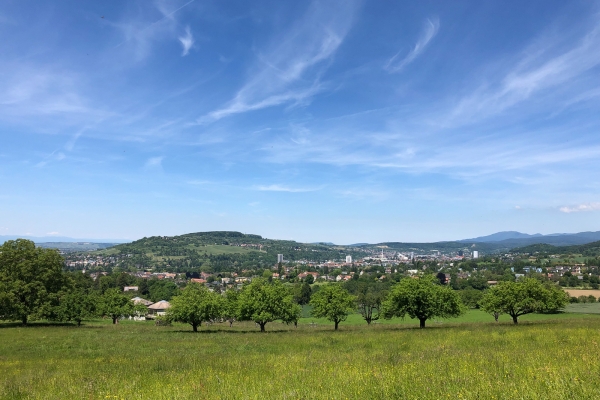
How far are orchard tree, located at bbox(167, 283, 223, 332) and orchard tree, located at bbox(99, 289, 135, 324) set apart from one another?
23.6 meters

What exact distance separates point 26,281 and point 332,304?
40.7 meters

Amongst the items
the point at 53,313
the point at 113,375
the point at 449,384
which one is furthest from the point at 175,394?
the point at 53,313

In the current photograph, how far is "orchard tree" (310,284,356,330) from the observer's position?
1718 inches

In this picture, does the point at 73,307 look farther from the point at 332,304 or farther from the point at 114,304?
the point at 332,304

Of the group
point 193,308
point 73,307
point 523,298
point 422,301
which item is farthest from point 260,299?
point 523,298

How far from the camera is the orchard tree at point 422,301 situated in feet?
128

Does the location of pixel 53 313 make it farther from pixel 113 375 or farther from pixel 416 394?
pixel 416 394

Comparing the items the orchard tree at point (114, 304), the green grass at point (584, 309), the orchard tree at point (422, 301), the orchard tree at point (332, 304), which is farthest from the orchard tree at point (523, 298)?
the orchard tree at point (114, 304)

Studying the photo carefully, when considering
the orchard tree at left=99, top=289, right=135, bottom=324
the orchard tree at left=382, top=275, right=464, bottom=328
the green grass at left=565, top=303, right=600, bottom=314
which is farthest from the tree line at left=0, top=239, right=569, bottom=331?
the green grass at left=565, top=303, right=600, bottom=314

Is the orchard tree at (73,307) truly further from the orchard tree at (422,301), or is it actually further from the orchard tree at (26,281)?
the orchard tree at (422,301)

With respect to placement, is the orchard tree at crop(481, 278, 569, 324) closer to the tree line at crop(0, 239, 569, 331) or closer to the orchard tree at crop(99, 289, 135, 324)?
the tree line at crop(0, 239, 569, 331)

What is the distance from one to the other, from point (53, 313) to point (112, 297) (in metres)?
15.0

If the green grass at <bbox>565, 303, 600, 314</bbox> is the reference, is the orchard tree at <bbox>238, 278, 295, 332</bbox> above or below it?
above

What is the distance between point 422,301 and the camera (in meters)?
39.0
